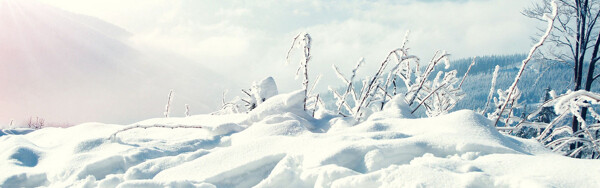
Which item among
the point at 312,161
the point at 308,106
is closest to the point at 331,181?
the point at 312,161

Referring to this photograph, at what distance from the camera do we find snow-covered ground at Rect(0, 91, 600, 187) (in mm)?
1517

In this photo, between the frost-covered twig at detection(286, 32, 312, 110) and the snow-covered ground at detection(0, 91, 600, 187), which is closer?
the snow-covered ground at detection(0, 91, 600, 187)

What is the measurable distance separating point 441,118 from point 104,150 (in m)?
1.69

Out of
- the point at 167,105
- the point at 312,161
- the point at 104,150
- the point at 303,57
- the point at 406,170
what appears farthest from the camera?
the point at 167,105

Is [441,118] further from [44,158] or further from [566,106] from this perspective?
[44,158]

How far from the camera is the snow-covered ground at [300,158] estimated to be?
152 cm

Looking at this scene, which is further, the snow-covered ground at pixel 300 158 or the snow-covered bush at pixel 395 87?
the snow-covered bush at pixel 395 87

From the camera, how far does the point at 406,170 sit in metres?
1.52

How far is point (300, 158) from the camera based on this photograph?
1.80m

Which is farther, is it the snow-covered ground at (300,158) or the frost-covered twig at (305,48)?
the frost-covered twig at (305,48)

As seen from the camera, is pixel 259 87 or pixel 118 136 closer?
pixel 118 136

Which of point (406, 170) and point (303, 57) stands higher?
point (303, 57)

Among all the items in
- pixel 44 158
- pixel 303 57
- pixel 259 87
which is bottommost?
pixel 44 158

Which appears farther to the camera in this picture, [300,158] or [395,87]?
[395,87]
